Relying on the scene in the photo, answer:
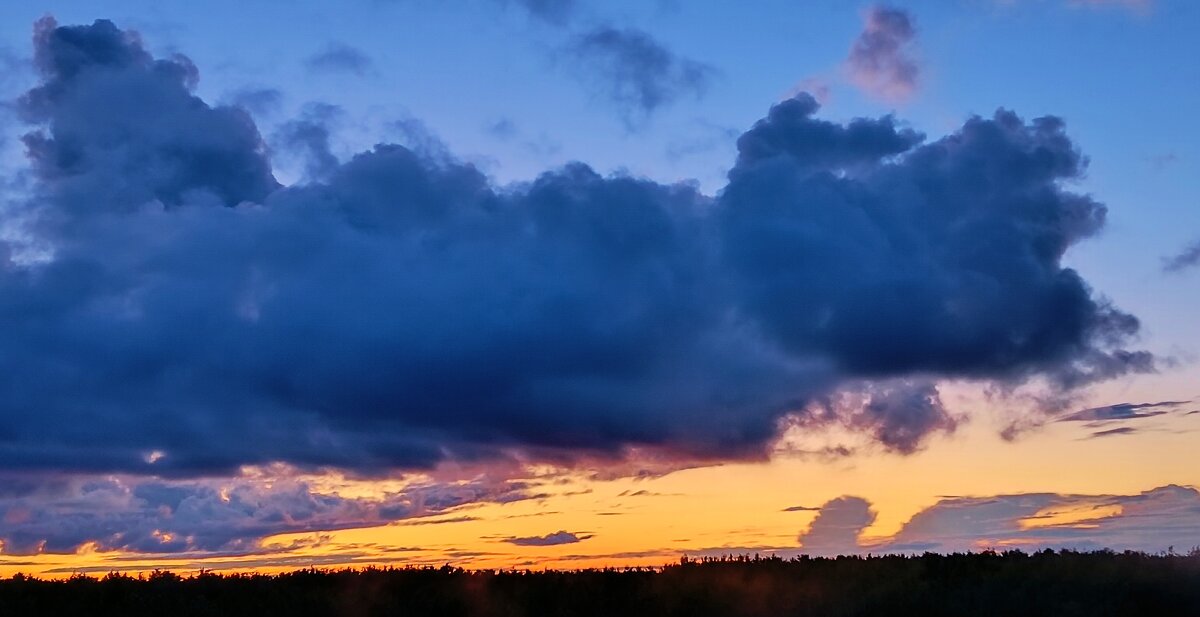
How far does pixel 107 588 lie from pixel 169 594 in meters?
2.45

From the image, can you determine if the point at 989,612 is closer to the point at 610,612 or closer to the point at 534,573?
the point at 610,612

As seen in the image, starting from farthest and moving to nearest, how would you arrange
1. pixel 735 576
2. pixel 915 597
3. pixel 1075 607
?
pixel 735 576
pixel 915 597
pixel 1075 607

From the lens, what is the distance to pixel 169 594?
40594 millimetres

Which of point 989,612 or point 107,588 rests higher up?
point 107,588

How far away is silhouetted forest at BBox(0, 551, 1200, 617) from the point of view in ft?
125

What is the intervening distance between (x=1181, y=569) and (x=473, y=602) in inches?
921

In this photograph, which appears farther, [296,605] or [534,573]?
[534,573]

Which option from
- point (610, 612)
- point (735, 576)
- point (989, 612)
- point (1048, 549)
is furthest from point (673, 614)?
point (1048, 549)

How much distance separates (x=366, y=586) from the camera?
145ft

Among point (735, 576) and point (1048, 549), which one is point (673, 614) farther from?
point (1048, 549)

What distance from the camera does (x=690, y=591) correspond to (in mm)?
44875

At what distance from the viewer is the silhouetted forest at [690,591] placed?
37969 millimetres

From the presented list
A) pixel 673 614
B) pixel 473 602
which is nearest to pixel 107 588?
pixel 473 602

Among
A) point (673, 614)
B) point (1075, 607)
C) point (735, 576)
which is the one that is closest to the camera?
point (1075, 607)
